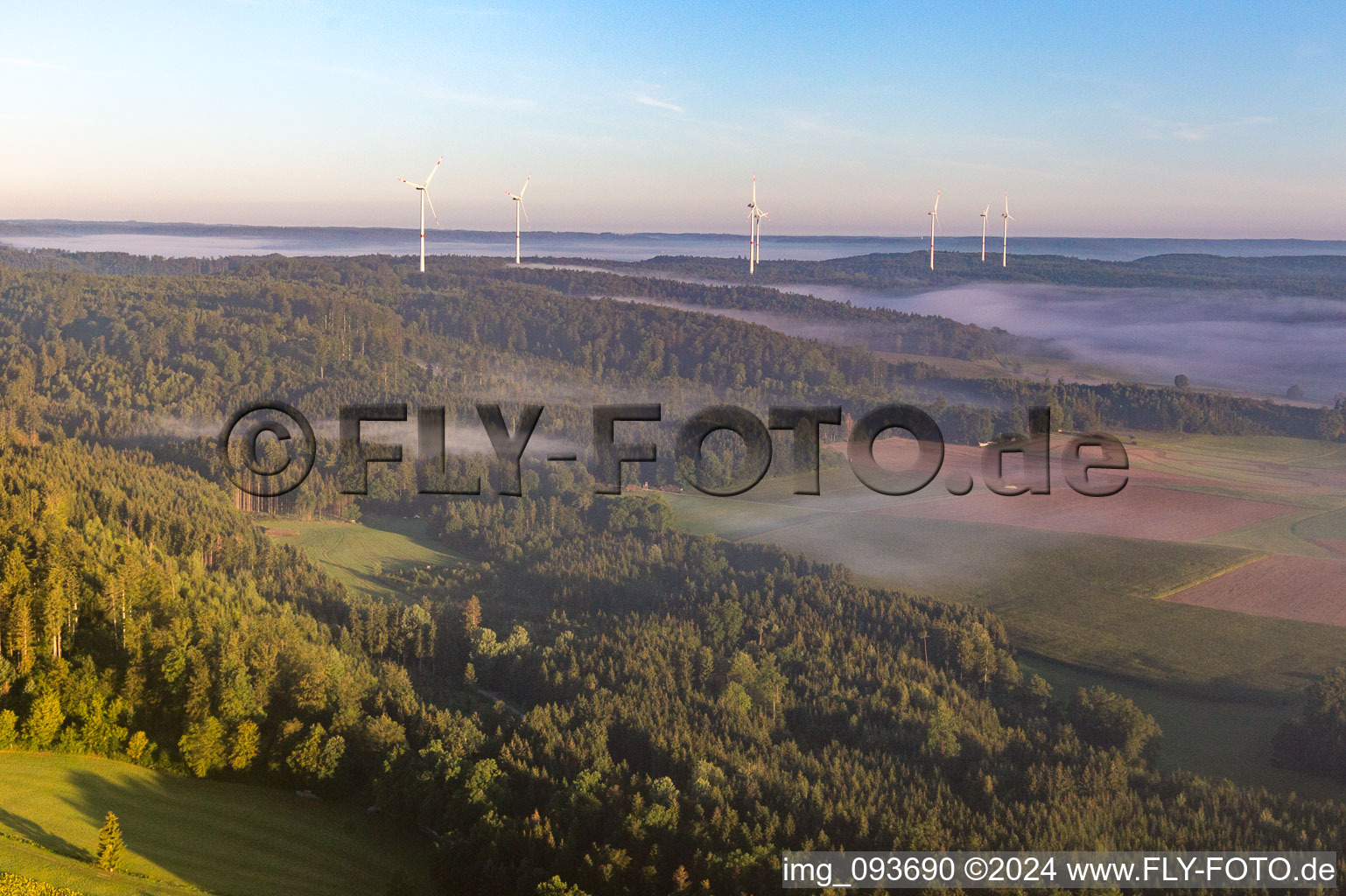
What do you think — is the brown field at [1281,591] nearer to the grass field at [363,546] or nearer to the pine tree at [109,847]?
the grass field at [363,546]

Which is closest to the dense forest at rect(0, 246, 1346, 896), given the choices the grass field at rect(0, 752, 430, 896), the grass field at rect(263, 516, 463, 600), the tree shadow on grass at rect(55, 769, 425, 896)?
the grass field at rect(0, 752, 430, 896)

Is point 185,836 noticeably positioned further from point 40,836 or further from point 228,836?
point 40,836

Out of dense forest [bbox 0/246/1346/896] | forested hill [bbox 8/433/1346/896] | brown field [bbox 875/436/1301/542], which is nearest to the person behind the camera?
forested hill [bbox 8/433/1346/896]

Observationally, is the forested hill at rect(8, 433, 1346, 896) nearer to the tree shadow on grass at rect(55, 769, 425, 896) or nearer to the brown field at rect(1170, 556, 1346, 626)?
the tree shadow on grass at rect(55, 769, 425, 896)

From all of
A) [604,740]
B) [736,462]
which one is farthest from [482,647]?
[736,462]

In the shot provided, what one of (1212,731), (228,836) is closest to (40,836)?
(228,836)

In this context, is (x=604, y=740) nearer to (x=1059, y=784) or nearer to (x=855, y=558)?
(x=1059, y=784)

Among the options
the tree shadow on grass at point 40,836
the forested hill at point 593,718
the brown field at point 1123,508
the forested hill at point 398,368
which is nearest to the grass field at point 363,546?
the forested hill at point 593,718
